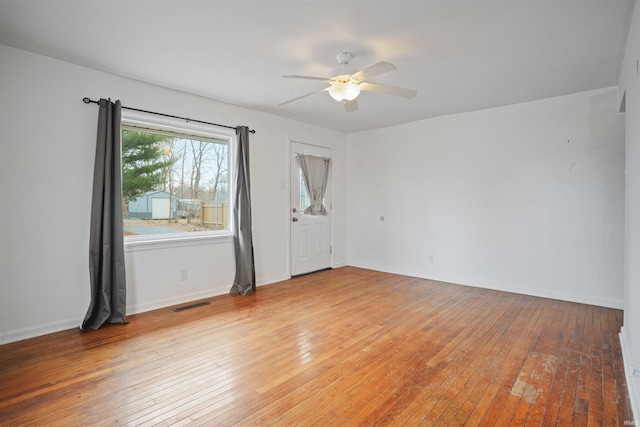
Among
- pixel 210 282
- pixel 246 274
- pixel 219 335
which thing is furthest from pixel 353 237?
pixel 219 335

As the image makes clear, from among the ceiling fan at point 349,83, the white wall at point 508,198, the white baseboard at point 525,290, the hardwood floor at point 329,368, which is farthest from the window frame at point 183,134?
the white baseboard at point 525,290

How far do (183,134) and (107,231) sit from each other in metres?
1.46

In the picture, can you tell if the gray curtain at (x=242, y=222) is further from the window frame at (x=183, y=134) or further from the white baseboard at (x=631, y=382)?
the white baseboard at (x=631, y=382)

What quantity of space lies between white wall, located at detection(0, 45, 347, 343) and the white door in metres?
1.71

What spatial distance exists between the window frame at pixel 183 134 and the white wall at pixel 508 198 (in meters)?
2.50

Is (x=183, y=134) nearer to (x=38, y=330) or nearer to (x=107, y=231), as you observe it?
(x=107, y=231)

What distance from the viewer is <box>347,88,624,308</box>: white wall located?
3.64 metres

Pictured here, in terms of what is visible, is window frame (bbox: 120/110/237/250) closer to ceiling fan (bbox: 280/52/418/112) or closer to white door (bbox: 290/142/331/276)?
white door (bbox: 290/142/331/276)

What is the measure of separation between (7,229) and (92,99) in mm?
1366

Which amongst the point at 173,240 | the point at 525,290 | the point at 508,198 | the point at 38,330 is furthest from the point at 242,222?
the point at 525,290

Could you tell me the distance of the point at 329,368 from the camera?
7.61ft

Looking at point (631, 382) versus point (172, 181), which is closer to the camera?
point (631, 382)

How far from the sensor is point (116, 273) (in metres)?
3.16

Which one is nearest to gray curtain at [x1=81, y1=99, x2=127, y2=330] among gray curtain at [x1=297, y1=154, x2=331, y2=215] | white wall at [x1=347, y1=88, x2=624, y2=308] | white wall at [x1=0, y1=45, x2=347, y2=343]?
white wall at [x1=0, y1=45, x2=347, y2=343]
